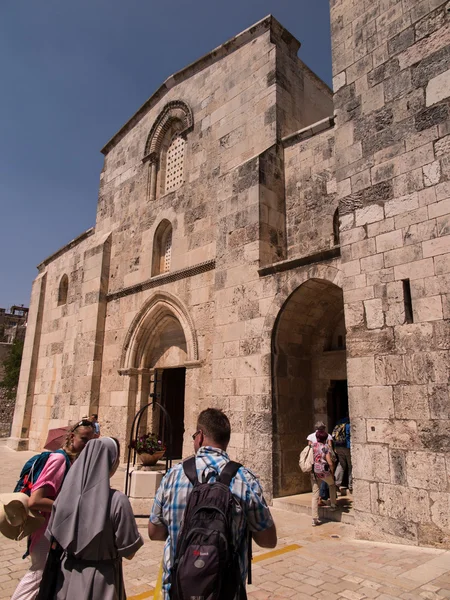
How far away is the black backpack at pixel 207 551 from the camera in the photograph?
1.73 m

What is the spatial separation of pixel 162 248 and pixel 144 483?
633 cm

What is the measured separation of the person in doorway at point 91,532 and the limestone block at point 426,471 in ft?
12.0

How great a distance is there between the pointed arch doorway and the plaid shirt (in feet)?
26.9

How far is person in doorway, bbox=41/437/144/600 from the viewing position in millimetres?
2186

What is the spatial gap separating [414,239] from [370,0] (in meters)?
3.71

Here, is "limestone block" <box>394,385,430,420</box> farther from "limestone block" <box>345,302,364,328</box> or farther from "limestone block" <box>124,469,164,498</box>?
"limestone block" <box>124,469,164,498</box>

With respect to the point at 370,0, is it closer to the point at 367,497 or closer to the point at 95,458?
the point at 367,497

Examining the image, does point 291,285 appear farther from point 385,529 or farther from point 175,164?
point 175,164

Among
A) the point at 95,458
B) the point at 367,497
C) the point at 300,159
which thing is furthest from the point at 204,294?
the point at 95,458

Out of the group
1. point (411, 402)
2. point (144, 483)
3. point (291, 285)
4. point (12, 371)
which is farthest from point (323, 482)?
point (12, 371)

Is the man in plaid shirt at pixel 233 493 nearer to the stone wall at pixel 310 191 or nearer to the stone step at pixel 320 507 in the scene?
the stone step at pixel 320 507

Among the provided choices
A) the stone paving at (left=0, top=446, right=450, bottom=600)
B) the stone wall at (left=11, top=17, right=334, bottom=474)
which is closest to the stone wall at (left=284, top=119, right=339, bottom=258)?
the stone wall at (left=11, top=17, right=334, bottom=474)

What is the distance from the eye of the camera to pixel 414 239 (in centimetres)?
541

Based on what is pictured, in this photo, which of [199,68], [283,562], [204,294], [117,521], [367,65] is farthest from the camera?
[199,68]
